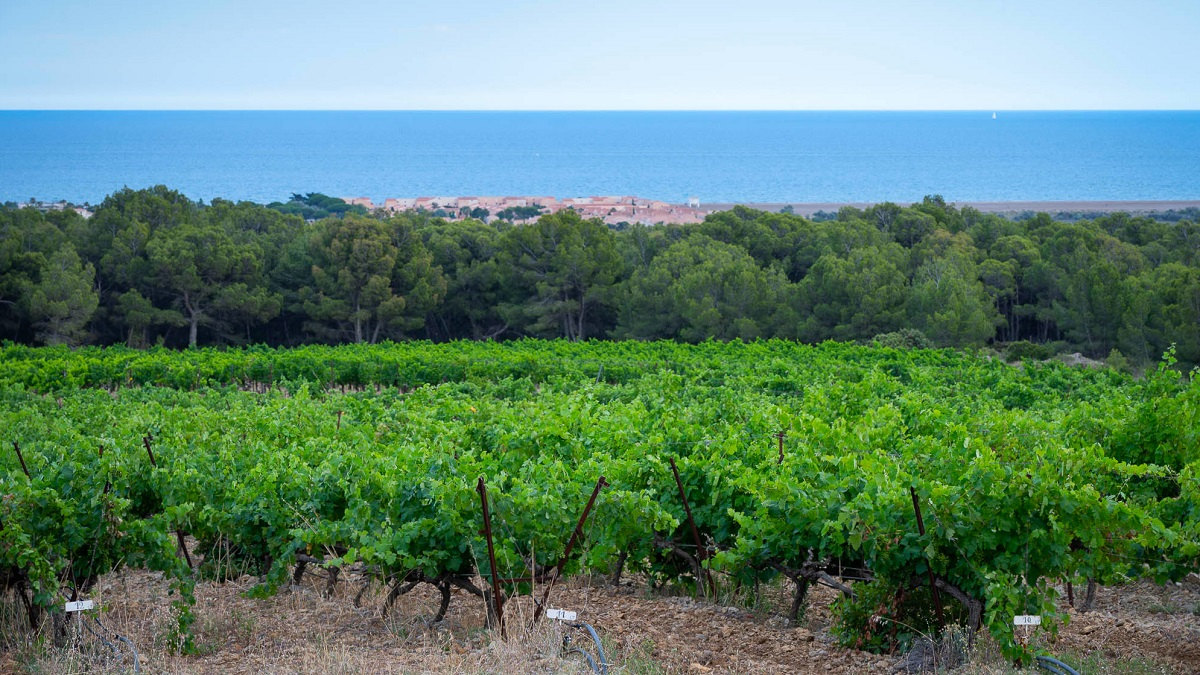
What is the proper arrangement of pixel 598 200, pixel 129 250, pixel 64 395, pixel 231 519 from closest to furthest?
1. pixel 231 519
2. pixel 64 395
3. pixel 129 250
4. pixel 598 200

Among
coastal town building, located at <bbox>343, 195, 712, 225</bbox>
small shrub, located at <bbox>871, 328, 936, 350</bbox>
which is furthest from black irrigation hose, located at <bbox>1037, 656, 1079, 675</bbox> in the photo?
coastal town building, located at <bbox>343, 195, 712, 225</bbox>

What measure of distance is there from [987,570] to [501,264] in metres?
36.7

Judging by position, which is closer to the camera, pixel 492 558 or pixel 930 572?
pixel 930 572

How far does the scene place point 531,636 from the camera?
6105mm

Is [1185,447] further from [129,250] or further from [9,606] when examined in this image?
[129,250]

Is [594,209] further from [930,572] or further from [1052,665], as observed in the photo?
[1052,665]

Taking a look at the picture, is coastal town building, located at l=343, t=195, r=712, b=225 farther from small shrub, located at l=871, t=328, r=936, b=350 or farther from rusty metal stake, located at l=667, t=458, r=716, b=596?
rusty metal stake, located at l=667, t=458, r=716, b=596

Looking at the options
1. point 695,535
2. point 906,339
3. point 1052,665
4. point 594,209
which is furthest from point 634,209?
point 1052,665

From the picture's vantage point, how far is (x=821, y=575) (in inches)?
261

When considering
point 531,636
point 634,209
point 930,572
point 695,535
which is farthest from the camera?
point 634,209

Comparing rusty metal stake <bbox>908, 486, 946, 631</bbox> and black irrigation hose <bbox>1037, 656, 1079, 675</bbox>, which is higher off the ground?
rusty metal stake <bbox>908, 486, 946, 631</bbox>

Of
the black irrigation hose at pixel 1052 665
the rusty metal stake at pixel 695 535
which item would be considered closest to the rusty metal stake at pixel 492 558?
the rusty metal stake at pixel 695 535

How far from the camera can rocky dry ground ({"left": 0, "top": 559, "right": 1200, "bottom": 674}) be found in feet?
19.5

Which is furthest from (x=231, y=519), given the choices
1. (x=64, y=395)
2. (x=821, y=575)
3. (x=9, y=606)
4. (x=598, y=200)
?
(x=598, y=200)
